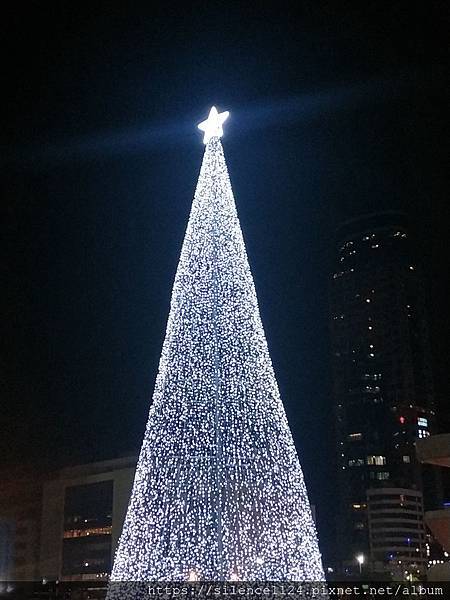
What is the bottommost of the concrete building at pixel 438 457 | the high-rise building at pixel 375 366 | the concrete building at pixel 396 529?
the concrete building at pixel 438 457

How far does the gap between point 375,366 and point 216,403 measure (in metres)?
84.1

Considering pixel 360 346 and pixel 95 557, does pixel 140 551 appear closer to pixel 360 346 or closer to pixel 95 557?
pixel 95 557

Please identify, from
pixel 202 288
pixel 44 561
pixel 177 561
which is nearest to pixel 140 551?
pixel 177 561

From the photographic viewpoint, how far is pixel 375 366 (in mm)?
96875

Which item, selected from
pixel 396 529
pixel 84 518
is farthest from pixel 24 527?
pixel 396 529

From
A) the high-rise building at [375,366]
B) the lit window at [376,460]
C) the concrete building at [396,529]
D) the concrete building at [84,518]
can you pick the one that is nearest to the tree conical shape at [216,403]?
the concrete building at [84,518]

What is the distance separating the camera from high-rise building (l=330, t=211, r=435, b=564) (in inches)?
3403

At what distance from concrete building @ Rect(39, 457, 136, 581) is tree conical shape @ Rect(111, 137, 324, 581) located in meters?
46.2

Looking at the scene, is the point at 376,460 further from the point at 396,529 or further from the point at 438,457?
the point at 438,457

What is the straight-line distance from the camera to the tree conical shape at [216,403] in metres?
15.3

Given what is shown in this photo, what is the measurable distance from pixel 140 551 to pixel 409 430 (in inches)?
3116

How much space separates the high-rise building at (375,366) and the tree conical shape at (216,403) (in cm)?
6913

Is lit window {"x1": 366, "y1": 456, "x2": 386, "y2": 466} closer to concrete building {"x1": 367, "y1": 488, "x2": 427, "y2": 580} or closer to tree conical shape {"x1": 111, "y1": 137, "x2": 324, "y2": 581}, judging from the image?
concrete building {"x1": 367, "y1": 488, "x2": 427, "y2": 580}

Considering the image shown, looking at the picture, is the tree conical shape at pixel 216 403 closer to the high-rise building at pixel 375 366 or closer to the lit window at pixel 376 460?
the high-rise building at pixel 375 366
